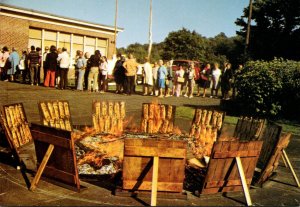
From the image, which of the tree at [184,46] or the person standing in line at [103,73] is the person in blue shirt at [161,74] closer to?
the person standing in line at [103,73]

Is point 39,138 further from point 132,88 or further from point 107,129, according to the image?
point 132,88

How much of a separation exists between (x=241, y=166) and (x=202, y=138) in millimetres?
2972

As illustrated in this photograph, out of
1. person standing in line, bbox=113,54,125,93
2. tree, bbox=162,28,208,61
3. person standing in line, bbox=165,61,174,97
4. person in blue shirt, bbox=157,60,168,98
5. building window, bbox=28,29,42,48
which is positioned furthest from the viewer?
tree, bbox=162,28,208,61

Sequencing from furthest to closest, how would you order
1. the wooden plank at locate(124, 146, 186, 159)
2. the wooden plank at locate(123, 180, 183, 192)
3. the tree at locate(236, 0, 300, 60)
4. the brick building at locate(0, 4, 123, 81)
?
1. the tree at locate(236, 0, 300, 60)
2. the brick building at locate(0, 4, 123, 81)
3. the wooden plank at locate(123, 180, 183, 192)
4. the wooden plank at locate(124, 146, 186, 159)

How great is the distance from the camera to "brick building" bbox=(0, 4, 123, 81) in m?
24.2

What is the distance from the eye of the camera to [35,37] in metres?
25.8

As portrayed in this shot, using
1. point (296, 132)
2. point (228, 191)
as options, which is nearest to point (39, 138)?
point (228, 191)

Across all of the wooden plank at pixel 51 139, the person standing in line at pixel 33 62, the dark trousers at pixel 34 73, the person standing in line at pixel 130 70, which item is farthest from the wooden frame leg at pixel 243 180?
the dark trousers at pixel 34 73

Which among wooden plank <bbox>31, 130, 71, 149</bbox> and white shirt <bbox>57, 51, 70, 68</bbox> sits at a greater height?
white shirt <bbox>57, 51, 70, 68</bbox>

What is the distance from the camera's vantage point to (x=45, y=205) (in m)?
4.84

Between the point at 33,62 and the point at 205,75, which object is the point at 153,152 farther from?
the point at 205,75

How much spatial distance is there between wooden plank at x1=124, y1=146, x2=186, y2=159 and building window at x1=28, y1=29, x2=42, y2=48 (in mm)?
22066

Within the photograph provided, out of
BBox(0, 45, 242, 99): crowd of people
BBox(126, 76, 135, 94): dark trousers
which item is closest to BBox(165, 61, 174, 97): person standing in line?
BBox(0, 45, 242, 99): crowd of people

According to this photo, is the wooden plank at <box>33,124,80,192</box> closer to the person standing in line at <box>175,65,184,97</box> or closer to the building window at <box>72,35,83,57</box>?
the person standing in line at <box>175,65,184,97</box>
